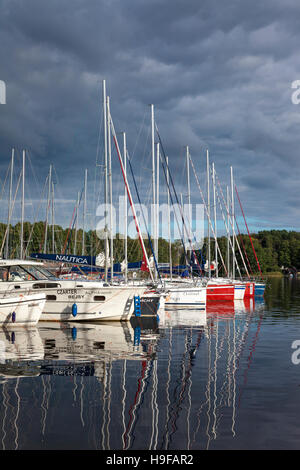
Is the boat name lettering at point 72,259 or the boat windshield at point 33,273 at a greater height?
the boat name lettering at point 72,259

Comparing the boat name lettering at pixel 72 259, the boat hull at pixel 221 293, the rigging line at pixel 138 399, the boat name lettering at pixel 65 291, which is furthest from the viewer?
the boat hull at pixel 221 293

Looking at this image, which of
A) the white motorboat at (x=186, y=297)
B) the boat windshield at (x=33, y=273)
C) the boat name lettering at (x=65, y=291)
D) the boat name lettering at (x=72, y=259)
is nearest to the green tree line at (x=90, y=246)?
the white motorboat at (x=186, y=297)

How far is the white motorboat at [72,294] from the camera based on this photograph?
27.9m

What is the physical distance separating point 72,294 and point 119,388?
15464 mm

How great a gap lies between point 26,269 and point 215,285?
26557 millimetres

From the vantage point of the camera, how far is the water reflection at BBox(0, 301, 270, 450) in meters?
9.46

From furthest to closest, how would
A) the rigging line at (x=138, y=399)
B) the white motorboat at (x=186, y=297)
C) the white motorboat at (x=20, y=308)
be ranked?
the white motorboat at (x=186, y=297) < the white motorboat at (x=20, y=308) < the rigging line at (x=138, y=399)

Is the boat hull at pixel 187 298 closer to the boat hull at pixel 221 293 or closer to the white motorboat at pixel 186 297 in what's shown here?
the white motorboat at pixel 186 297

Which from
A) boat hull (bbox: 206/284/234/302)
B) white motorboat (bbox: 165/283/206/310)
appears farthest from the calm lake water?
boat hull (bbox: 206/284/234/302)

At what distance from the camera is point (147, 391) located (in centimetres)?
1277

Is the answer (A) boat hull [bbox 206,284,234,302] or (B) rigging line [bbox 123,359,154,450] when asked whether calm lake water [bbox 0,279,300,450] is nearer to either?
(B) rigging line [bbox 123,359,154,450]

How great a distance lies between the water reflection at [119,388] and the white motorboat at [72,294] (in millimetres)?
3843
